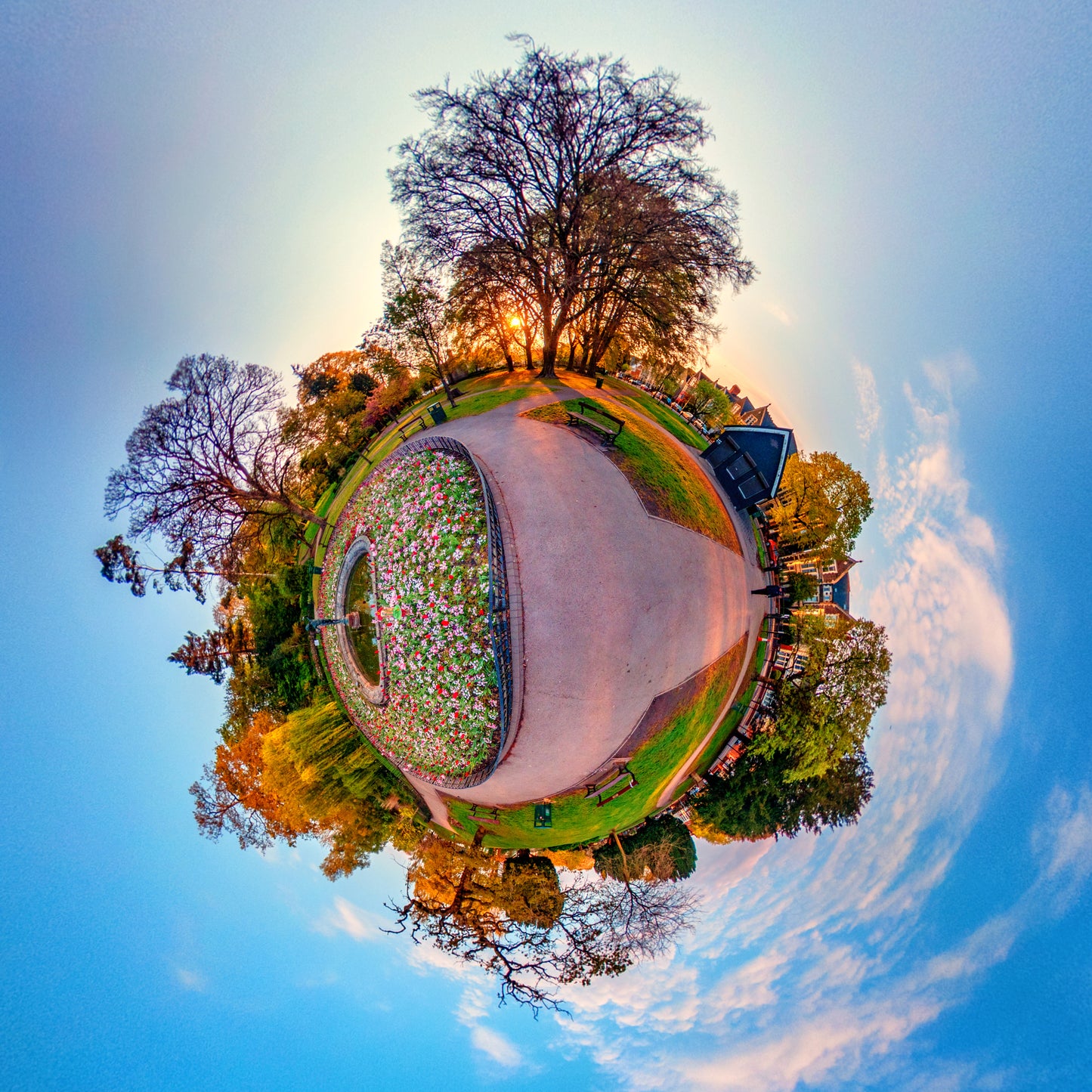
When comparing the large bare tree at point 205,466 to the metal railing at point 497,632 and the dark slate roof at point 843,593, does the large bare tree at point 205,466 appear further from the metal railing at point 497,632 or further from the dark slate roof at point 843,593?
the dark slate roof at point 843,593

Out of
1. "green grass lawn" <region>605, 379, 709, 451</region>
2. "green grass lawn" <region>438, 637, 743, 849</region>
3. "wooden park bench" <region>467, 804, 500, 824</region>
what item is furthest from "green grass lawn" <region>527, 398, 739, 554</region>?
"wooden park bench" <region>467, 804, 500, 824</region>

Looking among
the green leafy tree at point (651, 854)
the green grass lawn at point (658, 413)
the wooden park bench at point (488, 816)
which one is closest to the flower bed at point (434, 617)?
the wooden park bench at point (488, 816)

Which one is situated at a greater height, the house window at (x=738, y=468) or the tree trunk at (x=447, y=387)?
the tree trunk at (x=447, y=387)

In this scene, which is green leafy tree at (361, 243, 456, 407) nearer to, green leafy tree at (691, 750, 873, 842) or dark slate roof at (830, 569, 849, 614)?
green leafy tree at (691, 750, 873, 842)

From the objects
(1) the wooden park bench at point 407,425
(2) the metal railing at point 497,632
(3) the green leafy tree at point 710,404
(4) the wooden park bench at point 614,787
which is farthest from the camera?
(3) the green leafy tree at point 710,404

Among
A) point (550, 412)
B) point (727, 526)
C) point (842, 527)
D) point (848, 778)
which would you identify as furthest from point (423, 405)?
point (848, 778)

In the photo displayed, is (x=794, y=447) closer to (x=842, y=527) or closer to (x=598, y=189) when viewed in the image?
(x=842, y=527)

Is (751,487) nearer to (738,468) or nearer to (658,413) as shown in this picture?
(738,468)
